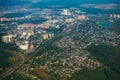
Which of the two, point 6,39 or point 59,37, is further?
point 59,37

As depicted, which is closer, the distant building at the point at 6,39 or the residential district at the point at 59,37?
the residential district at the point at 59,37

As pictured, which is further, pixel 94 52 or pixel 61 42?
pixel 61 42

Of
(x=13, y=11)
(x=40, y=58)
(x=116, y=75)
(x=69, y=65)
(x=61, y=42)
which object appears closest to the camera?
(x=116, y=75)

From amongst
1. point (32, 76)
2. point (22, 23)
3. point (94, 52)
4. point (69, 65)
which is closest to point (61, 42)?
point (94, 52)

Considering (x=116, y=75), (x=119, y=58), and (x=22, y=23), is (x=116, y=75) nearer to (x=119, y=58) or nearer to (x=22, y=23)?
(x=119, y=58)

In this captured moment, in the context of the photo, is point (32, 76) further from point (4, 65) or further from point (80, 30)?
point (80, 30)

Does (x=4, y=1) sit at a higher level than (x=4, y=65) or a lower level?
higher

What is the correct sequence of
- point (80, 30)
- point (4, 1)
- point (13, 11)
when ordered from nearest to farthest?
1. point (80, 30)
2. point (13, 11)
3. point (4, 1)

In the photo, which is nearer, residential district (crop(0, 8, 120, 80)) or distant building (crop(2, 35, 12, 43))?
residential district (crop(0, 8, 120, 80))

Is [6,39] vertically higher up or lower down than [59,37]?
higher up
